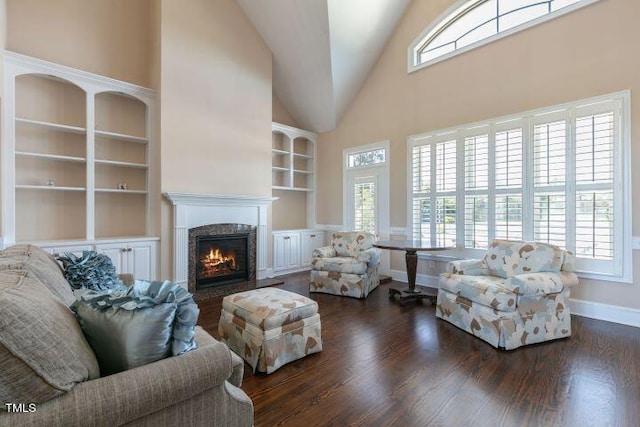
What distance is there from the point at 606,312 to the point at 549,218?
3.68 feet

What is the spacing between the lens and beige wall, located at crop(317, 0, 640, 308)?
3.21 meters

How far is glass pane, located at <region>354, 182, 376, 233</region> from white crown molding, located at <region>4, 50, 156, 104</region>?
12.0 feet

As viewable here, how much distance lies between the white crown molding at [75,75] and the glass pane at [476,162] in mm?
4519

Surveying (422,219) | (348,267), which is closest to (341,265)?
(348,267)

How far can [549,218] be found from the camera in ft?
12.0

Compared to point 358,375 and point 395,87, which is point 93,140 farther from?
point 395,87

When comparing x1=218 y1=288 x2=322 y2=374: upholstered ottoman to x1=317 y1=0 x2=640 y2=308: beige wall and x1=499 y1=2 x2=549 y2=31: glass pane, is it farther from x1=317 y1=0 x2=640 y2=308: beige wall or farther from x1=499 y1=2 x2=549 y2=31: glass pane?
x1=499 y1=2 x2=549 y2=31: glass pane

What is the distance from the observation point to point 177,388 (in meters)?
1.09

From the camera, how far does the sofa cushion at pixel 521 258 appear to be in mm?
3074

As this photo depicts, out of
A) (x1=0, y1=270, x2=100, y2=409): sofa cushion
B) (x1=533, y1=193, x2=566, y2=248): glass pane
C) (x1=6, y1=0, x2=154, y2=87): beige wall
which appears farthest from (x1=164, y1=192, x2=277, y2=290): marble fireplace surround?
(x1=533, y1=193, x2=566, y2=248): glass pane

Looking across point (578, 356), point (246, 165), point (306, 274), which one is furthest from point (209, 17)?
point (578, 356)

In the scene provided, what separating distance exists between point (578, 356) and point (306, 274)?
13.4 feet

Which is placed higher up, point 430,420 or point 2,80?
point 2,80

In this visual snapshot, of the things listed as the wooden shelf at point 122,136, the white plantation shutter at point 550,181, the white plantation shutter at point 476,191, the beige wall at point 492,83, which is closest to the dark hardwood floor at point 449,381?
the white plantation shutter at point 550,181
